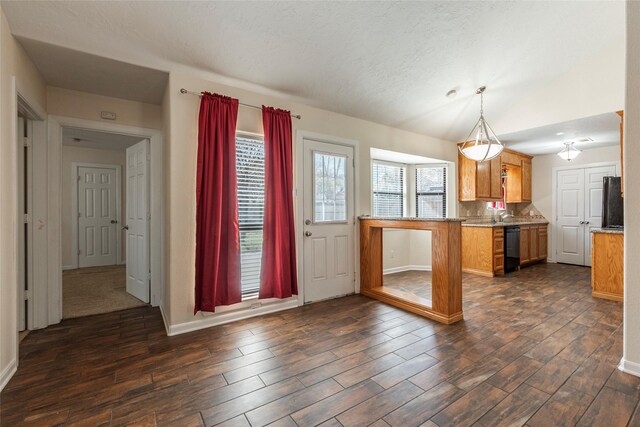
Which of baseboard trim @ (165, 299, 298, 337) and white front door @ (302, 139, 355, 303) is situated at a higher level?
white front door @ (302, 139, 355, 303)

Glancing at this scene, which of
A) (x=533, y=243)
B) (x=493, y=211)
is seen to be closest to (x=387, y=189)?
(x=493, y=211)

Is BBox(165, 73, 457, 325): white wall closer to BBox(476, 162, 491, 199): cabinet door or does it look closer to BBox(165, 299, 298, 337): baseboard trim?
BBox(165, 299, 298, 337): baseboard trim

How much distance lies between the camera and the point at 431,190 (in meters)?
5.72

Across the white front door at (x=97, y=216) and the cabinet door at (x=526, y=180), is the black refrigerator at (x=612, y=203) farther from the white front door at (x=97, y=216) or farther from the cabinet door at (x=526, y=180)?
the white front door at (x=97, y=216)

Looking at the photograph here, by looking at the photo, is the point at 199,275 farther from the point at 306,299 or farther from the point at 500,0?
the point at 500,0

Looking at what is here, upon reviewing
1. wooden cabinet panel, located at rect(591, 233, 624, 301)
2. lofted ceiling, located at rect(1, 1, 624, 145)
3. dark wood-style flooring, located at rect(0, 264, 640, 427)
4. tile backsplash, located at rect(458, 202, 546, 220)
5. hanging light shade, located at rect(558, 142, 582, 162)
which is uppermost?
lofted ceiling, located at rect(1, 1, 624, 145)

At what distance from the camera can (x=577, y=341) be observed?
2.53 meters

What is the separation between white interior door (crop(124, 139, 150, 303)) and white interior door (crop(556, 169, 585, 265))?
8047mm

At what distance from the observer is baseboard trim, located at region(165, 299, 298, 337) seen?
2.79 meters

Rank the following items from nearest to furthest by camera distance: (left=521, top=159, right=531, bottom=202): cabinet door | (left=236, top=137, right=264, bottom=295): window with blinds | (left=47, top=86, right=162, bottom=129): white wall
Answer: (left=47, top=86, right=162, bottom=129): white wall
(left=236, top=137, right=264, bottom=295): window with blinds
(left=521, top=159, right=531, bottom=202): cabinet door

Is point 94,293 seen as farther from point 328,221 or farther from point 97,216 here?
point 328,221

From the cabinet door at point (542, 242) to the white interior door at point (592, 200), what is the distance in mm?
666

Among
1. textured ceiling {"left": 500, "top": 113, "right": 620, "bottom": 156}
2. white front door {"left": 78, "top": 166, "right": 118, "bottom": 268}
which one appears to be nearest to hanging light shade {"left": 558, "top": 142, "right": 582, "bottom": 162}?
textured ceiling {"left": 500, "top": 113, "right": 620, "bottom": 156}

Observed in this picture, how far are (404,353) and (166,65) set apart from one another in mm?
3385
